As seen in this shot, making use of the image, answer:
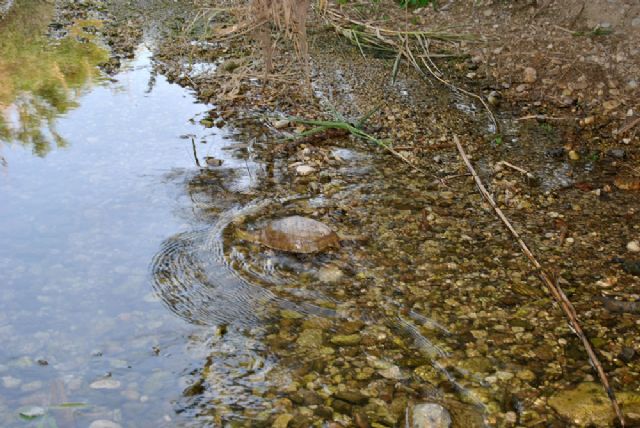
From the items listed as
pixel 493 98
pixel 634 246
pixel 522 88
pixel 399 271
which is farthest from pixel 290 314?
pixel 522 88

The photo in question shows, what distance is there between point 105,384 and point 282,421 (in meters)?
0.70

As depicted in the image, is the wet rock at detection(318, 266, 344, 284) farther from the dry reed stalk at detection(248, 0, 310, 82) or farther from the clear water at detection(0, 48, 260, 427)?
the dry reed stalk at detection(248, 0, 310, 82)

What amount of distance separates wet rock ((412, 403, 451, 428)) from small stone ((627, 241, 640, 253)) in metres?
1.56

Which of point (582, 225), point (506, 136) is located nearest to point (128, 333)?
point (582, 225)

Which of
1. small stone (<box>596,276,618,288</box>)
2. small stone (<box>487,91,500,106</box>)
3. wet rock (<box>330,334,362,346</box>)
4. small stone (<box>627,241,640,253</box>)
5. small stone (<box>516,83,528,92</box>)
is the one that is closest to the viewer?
wet rock (<box>330,334,362,346</box>)

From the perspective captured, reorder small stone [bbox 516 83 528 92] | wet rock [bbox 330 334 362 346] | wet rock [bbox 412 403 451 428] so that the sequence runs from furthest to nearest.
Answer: small stone [bbox 516 83 528 92] → wet rock [bbox 330 334 362 346] → wet rock [bbox 412 403 451 428]

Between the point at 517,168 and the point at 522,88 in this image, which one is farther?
the point at 522,88

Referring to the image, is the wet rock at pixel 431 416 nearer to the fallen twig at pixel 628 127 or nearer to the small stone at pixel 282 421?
the small stone at pixel 282 421

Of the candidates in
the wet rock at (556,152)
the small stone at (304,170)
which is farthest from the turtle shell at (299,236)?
the wet rock at (556,152)

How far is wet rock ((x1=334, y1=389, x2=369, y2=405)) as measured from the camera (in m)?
2.29

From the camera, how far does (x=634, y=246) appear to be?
125 inches

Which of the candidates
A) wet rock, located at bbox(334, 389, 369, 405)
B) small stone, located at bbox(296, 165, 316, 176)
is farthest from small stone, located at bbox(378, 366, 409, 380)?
small stone, located at bbox(296, 165, 316, 176)

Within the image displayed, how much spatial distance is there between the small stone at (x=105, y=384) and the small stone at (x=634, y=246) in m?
2.51

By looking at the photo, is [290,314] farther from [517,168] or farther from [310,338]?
[517,168]
